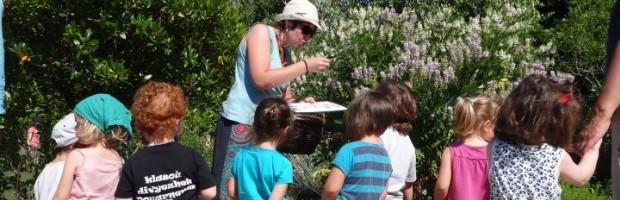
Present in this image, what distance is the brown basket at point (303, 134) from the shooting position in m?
Answer: 4.47

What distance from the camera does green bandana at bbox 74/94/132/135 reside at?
4199 millimetres

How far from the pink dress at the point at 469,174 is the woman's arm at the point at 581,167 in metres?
0.88

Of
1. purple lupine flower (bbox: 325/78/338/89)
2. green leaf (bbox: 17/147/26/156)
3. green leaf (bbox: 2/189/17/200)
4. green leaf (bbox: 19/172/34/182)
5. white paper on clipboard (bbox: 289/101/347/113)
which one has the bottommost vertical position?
green leaf (bbox: 2/189/17/200)

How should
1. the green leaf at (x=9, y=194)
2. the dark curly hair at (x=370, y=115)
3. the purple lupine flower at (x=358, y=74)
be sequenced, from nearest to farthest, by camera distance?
the dark curly hair at (x=370, y=115) < the green leaf at (x=9, y=194) < the purple lupine flower at (x=358, y=74)

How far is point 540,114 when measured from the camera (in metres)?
3.63

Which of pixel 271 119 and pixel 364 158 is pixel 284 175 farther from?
pixel 364 158

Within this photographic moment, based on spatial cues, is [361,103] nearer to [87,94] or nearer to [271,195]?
[271,195]

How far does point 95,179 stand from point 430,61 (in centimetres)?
321

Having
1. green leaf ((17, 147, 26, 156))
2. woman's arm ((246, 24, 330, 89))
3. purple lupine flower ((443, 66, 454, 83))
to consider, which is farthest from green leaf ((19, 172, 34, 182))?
purple lupine flower ((443, 66, 454, 83))

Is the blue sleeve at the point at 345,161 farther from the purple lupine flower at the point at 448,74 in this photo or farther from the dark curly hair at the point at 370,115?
the purple lupine flower at the point at 448,74

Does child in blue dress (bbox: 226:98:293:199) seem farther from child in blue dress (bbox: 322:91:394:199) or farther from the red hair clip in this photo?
the red hair clip

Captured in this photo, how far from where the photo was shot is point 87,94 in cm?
530

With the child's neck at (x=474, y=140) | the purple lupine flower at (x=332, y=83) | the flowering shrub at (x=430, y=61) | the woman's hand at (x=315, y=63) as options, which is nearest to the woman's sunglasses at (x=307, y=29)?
the woman's hand at (x=315, y=63)

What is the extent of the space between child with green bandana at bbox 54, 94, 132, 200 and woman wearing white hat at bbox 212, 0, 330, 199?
515 mm
